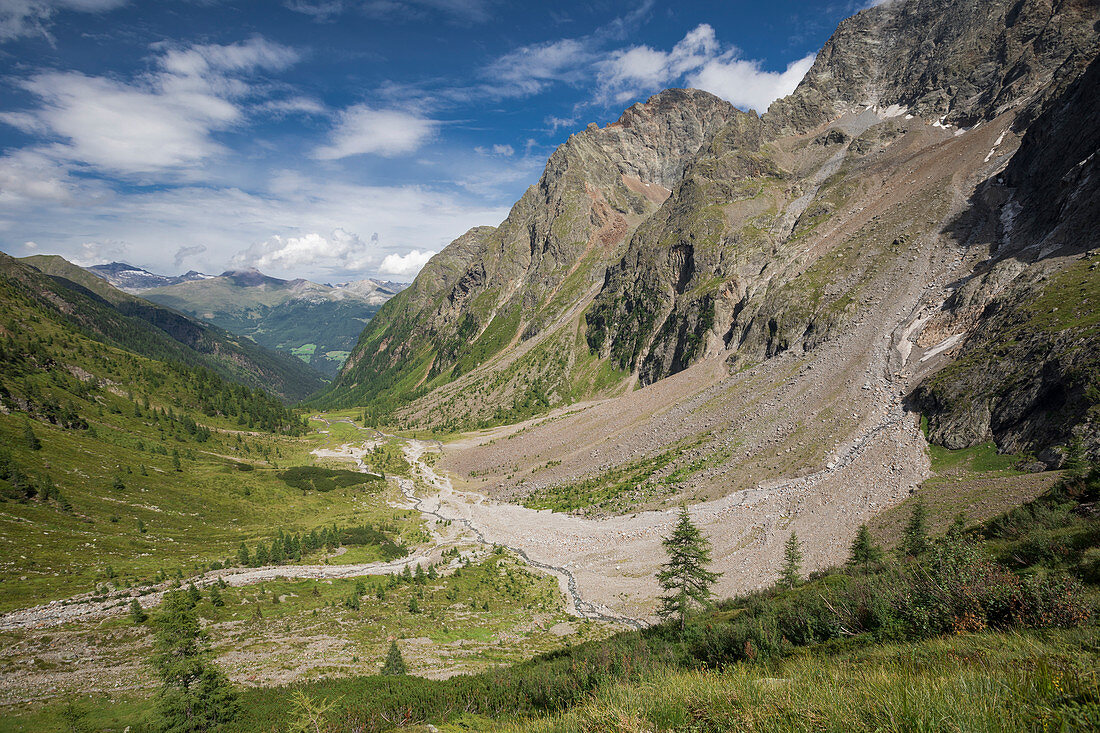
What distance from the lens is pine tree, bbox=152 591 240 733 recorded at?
14789mm

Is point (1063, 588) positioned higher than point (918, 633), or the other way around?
point (1063, 588)

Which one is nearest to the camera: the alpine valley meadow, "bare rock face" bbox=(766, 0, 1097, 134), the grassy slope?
the alpine valley meadow

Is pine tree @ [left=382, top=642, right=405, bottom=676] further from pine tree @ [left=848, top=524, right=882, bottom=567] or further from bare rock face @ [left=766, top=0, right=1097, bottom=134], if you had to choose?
bare rock face @ [left=766, top=0, right=1097, bottom=134]

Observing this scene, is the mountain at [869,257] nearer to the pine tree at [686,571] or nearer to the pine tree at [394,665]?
the pine tree at [686,571]

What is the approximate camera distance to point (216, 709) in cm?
1547

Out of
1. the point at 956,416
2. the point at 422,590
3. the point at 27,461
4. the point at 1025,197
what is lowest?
the point at 422,590

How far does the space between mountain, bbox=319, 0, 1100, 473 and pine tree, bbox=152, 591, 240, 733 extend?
4927 centimetres

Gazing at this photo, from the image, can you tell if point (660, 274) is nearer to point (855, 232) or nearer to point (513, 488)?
point (855, 232)

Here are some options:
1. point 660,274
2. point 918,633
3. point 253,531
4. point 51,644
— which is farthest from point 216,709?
point 660,274

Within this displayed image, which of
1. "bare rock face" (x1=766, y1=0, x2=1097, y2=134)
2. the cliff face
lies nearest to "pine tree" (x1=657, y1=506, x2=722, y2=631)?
the cliff face

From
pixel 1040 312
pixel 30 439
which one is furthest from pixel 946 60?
pixel 30 439

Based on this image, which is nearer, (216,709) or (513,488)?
(216,709)

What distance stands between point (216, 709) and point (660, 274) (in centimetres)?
11900

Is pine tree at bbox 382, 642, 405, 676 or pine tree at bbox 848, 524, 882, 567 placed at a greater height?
pine tree at bbox 848, 524, 882, 567
